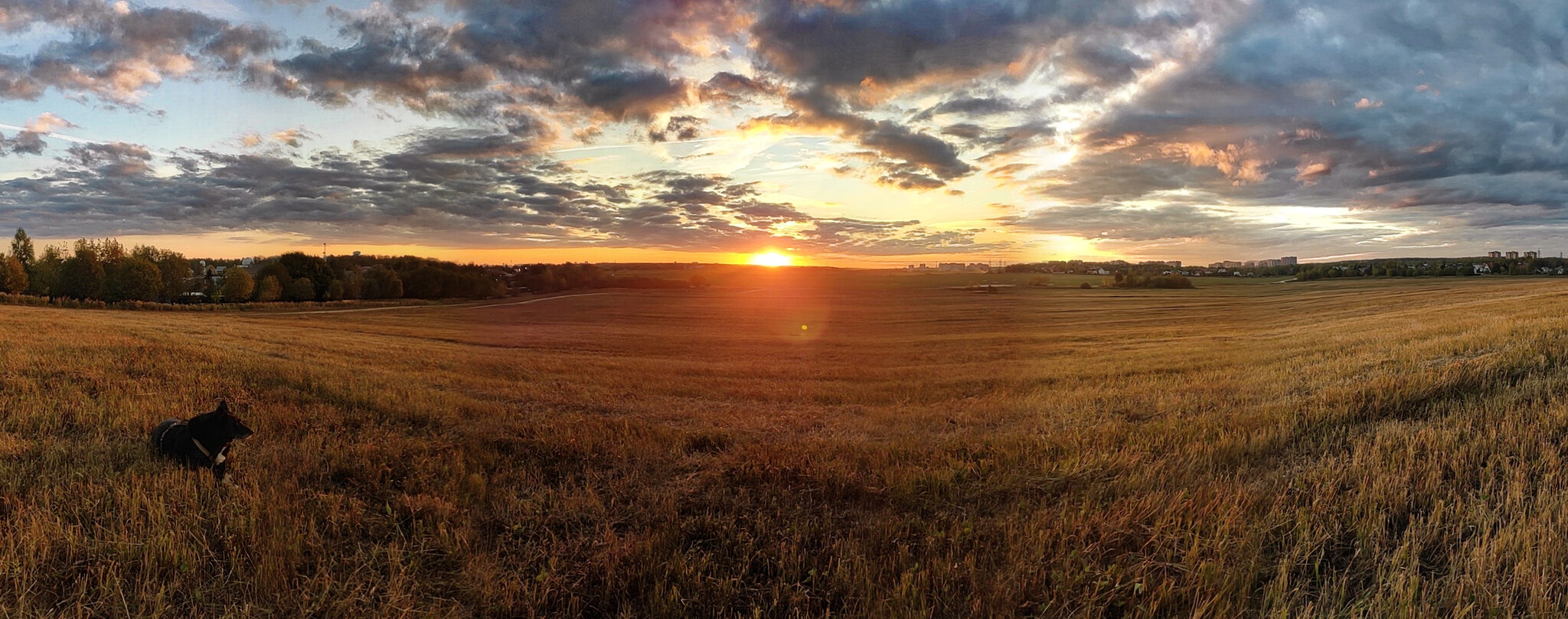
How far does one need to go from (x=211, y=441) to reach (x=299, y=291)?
123 metres

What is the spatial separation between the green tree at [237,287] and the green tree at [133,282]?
25.5ft

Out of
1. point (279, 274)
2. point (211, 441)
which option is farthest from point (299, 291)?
point (211, 441)

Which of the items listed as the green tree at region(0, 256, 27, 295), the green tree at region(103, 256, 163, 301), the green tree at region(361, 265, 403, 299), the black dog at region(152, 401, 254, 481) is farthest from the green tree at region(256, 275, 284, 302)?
the black dog at region(152, 401, 254, 481)

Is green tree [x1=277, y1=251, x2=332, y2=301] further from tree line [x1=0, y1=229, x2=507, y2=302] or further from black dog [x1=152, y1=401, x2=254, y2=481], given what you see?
black dog [x1=152, y1=401, x2=254, y2=481]

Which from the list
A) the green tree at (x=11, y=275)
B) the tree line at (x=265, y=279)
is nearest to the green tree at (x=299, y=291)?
the tree line at (x=265, y=279)

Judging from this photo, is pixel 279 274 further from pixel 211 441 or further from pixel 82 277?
pixel 211 441

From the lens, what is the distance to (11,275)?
8050cm

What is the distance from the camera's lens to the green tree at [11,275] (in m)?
80.1

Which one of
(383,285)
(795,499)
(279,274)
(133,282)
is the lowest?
(795,499)

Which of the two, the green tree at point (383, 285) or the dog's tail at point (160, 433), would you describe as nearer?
the dog's tail at point (160, 433)

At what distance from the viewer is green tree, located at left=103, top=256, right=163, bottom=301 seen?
87000mm

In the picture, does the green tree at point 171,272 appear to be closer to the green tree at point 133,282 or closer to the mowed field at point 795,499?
the green tree at point 133,282

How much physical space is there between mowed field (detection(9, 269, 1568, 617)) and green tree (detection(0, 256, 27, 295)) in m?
107

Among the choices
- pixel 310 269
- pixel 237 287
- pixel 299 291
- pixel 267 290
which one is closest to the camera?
pixel 237 287
